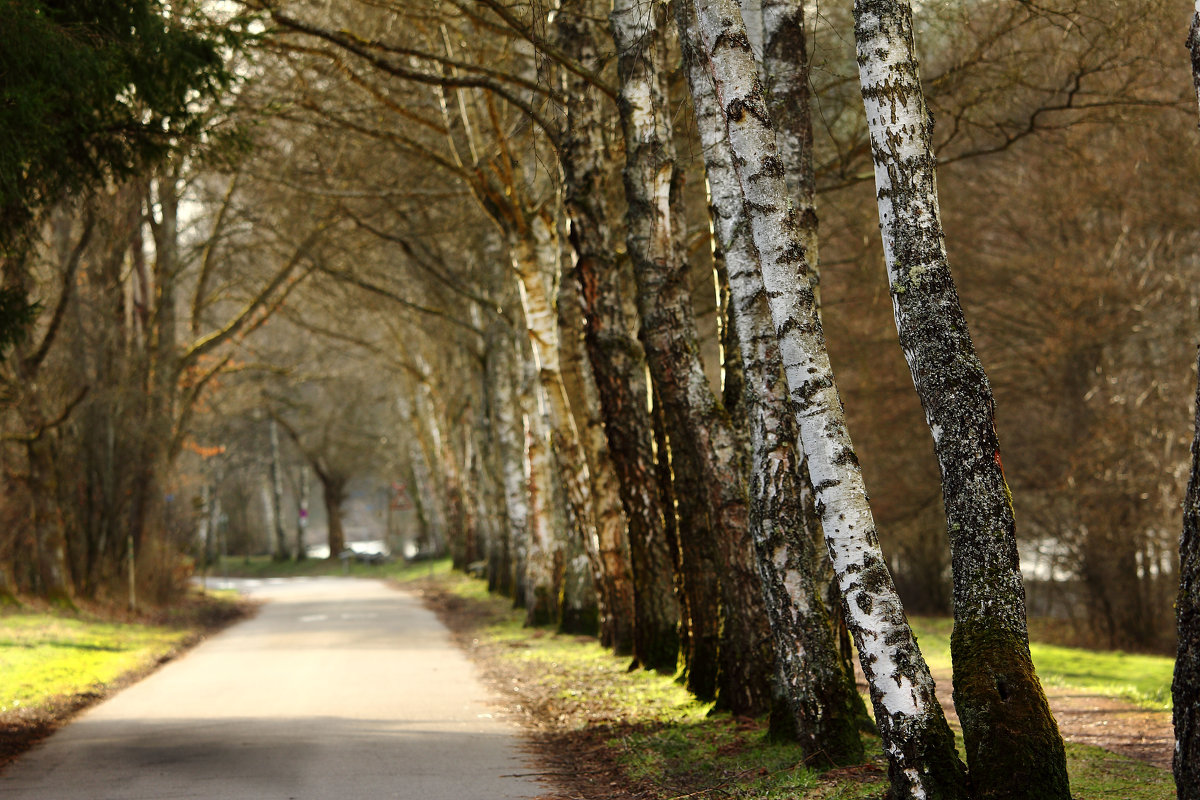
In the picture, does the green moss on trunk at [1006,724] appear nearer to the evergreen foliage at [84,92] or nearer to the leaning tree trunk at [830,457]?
the leaning tree trunk at [830,457]

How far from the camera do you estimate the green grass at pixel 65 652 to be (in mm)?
13609

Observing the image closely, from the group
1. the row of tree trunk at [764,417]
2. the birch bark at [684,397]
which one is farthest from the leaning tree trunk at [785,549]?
the birch bark at [684,397]

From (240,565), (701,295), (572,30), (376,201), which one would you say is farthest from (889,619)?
(240,565)

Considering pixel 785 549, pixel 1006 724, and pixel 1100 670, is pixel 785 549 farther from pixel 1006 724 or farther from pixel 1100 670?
pixel 1100 670

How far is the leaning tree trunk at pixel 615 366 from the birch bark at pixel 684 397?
171 cm

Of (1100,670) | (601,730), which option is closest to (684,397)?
(601,730)

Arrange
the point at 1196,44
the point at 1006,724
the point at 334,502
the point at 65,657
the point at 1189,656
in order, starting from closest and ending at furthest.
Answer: the point at 1189,656, the point at 1196,44, the point at 1006,724, the point at 65,657, the point at 334,502

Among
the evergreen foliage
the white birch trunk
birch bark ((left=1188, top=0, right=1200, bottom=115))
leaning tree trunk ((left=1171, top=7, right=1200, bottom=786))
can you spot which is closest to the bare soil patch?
leaning tree trunk ((left=1171, top=7, right=1200, bottom=786))

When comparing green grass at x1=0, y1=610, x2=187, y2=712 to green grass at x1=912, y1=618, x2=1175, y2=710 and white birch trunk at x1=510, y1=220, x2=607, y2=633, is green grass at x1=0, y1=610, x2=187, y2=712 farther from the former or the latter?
green grass at x1=912, y1=618, x2=1175, y2=710

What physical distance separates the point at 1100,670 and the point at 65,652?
545 inches

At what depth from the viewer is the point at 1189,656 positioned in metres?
4.36

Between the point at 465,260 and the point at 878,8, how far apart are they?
24.3 meters

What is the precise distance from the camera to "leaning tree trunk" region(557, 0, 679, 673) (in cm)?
1287

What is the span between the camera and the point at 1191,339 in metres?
21.0
